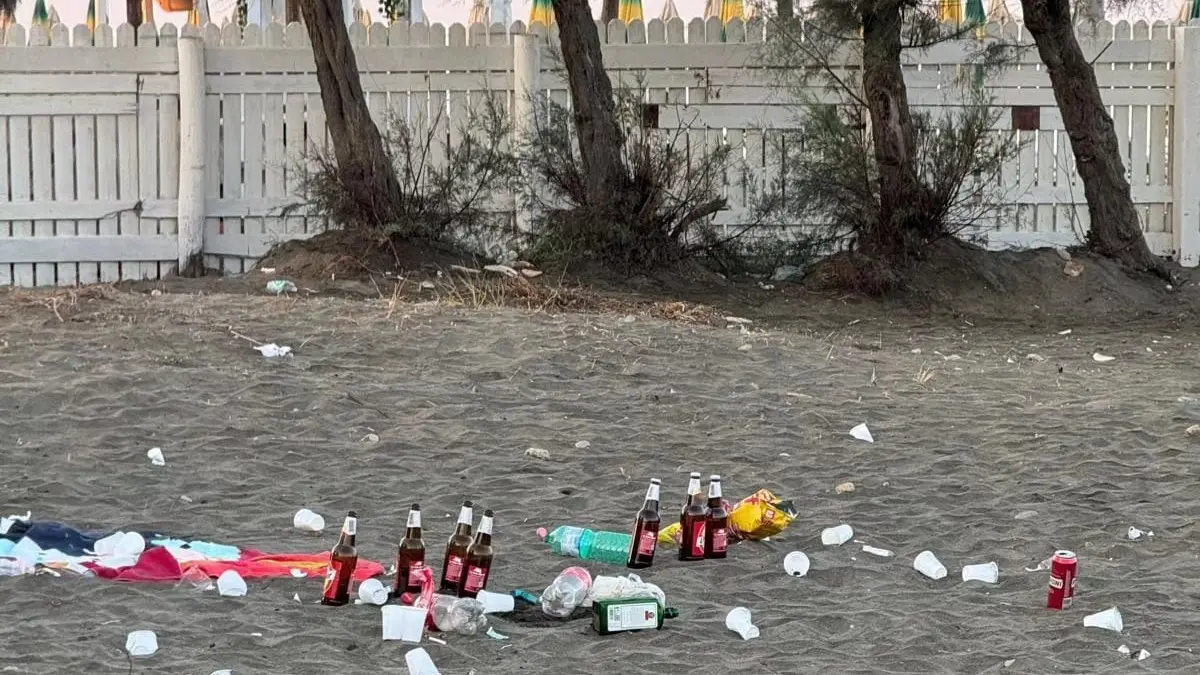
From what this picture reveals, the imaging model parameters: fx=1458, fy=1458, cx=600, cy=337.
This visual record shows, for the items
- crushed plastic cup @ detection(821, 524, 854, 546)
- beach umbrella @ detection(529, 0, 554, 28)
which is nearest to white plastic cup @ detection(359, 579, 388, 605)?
crushed plastic cup @ detection(821, 524, 854, 546)

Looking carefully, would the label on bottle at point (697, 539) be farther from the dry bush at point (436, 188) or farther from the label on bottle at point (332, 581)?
the dry bush at point (436, 188)

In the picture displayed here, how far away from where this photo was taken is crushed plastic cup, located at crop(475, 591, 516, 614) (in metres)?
4.35

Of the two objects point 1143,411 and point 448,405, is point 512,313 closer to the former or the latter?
point 448,405

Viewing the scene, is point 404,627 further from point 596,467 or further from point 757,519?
point 596,467

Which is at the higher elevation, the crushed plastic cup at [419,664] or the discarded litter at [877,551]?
the crushed plastic cup at [419,664]

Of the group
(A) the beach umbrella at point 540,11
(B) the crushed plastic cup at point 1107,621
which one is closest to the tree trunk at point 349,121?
(B) the crushed plastic cup at point 1107,621

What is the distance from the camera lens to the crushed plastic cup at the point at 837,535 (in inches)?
204

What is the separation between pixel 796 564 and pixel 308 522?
1.75 meters

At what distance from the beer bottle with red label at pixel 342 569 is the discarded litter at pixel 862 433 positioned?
9.64 ft

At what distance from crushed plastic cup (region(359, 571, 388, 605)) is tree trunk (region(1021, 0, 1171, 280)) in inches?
342

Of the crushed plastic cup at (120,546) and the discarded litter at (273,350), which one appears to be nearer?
the crushed plastic cup at (120,546)

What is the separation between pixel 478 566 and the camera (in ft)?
14.5

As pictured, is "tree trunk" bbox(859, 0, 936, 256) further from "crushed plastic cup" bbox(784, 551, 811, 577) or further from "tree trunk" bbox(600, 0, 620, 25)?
"tree trunk" bbox(600, 0, 620, 25)

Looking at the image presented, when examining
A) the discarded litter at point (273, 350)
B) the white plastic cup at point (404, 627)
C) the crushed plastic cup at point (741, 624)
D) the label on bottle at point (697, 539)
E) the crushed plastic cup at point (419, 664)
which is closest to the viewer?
the crushed plastic cup at point (419, 664)
